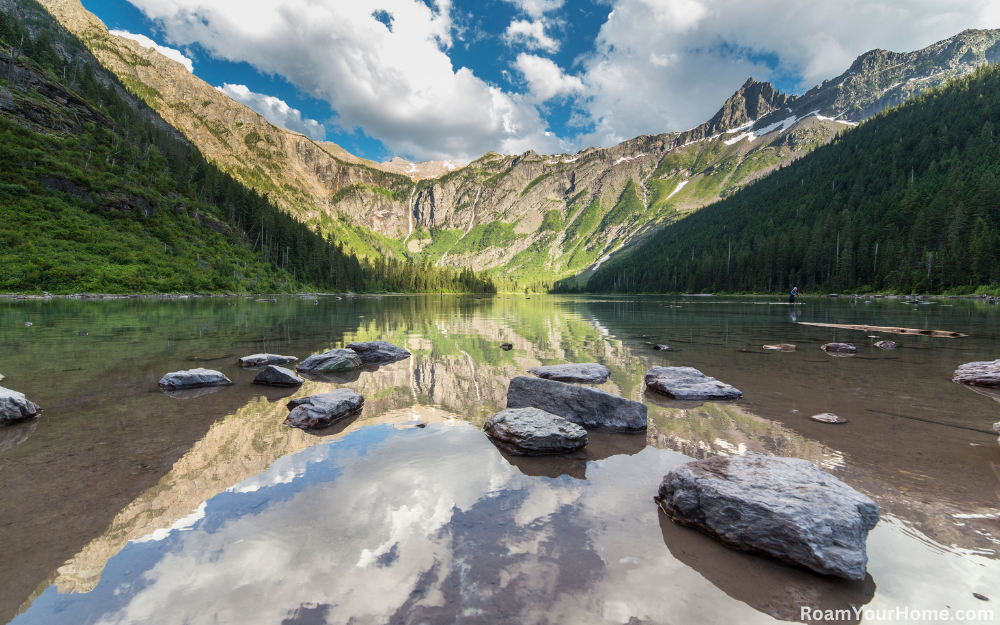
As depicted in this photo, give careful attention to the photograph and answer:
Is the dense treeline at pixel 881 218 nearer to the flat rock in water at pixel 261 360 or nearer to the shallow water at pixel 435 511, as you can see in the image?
the shallow water at pixel 435 511

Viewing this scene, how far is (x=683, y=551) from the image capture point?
14.6 ft

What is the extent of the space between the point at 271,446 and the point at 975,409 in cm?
1602

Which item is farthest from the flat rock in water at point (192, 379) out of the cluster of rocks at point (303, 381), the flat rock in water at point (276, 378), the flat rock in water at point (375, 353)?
the flat rock in water at point (375, 353)

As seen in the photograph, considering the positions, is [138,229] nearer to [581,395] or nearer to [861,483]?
[581,395]

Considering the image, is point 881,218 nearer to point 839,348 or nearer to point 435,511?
point 839,348

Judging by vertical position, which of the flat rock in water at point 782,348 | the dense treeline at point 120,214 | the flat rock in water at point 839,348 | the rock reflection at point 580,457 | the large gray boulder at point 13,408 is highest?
the dense treeline at point 120,214

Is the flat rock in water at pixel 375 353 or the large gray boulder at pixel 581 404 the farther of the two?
the flat rock in water at pixel 375 353

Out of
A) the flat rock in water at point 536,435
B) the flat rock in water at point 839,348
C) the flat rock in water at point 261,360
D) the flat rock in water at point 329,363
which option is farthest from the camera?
the flat rock in water at point 839,348

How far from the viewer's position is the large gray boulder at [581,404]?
8641 millimetres

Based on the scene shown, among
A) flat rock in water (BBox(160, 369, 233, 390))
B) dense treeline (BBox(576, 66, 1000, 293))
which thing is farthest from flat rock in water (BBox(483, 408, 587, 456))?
dense treeline (BBox(576, 66, 1000, 293))

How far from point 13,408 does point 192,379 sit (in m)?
3.46

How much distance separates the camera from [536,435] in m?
7.43

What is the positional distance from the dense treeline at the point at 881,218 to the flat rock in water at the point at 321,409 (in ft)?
353

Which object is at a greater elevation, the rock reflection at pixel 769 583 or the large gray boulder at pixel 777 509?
the large gray boulder at pixel 777 509
